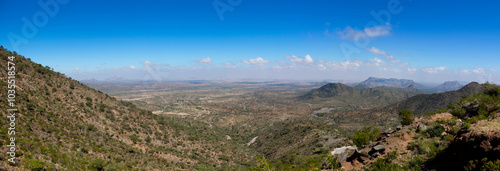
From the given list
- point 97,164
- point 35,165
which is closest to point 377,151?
point 35,165

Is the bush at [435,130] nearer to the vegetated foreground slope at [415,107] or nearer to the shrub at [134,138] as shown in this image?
the shrub at [134,138]

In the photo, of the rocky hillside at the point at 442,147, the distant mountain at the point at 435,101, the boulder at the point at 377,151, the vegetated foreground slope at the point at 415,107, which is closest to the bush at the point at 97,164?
the rocky hillside at the point at 442,147

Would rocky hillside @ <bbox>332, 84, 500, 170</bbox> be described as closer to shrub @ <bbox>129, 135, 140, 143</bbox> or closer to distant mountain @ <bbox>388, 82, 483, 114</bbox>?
shrub @ <bbox>129, 135, 140, 143</bbox>

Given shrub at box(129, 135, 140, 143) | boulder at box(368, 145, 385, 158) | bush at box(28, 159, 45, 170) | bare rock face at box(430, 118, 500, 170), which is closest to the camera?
bare rock face at box(430, 118, 500, 170)

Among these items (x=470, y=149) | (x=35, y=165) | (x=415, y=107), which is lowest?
(x=415, y=107)

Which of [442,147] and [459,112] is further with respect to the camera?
[459,112]

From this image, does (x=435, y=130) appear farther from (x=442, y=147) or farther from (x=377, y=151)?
(x=377, y=151)

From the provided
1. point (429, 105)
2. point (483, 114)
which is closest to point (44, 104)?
point (483, 114)

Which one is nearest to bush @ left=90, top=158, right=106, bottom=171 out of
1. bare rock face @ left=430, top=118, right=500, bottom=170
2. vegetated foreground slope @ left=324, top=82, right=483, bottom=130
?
bare rock face @ left=430, top=118, right=500, bottom=170
